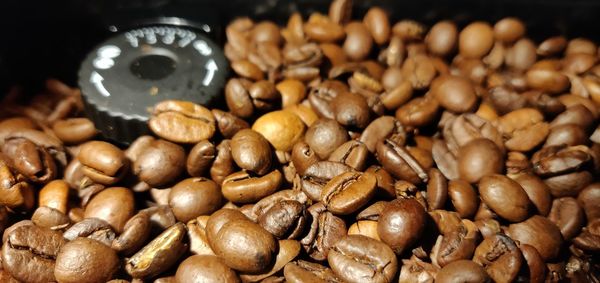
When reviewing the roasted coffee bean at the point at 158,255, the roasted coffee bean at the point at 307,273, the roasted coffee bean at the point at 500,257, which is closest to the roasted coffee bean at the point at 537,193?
the roasted coffee bean at the point at 500,257

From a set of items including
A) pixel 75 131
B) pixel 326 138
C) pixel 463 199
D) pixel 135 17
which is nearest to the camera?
pixel 463 199

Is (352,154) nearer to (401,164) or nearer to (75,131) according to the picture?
(401,164)

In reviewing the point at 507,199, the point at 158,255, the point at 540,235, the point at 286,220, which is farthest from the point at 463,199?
the point at 158,255

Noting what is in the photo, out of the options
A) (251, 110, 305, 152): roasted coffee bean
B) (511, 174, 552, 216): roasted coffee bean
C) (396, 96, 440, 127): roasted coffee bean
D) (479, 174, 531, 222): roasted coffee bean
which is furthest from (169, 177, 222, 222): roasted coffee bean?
(511, 174, 552, 216): roasted coffee bean

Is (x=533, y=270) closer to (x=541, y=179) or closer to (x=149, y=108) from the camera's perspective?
(x=541, y=179)

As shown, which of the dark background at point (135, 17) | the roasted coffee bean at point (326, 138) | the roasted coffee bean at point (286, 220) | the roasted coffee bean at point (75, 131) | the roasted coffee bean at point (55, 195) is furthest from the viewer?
the dark background at point (135, 17)

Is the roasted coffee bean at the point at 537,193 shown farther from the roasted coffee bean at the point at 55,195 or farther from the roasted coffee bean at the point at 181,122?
the roasted coffee bean at the point at 55,195

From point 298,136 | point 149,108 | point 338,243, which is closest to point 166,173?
point 149,108

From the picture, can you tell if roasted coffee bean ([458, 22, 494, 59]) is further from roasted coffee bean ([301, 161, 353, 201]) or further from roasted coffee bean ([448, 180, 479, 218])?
roasted coffee bean ([301, 161, 353, 201])
